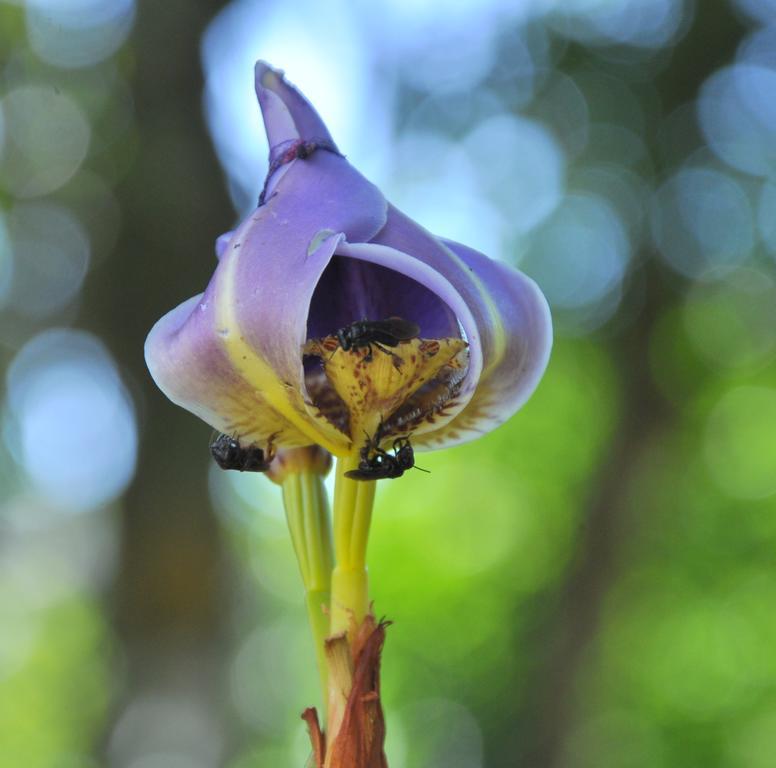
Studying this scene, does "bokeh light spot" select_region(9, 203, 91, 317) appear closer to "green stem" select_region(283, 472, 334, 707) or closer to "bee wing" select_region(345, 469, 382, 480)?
"green stem" select_region(283, 472, 334, 707)

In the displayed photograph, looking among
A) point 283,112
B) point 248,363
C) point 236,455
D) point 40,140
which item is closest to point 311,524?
point 236,455

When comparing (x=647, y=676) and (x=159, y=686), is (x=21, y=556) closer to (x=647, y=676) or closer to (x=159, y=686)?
(x=159, y=686)

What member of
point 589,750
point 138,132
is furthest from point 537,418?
point 138,132

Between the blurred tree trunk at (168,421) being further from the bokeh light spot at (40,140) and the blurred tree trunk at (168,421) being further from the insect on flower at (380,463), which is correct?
the insect on flower at (380,463)

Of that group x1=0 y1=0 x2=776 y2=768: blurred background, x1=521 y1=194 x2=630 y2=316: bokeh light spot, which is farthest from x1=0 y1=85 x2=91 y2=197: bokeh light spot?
x1=521 y1=194 x2=630 y2=316: bokeh light spot

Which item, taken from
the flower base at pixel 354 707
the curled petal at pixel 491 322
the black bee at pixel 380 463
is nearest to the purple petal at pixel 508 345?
the curled petal at pixel 491 322

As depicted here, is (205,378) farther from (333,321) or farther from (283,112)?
(283,112)
